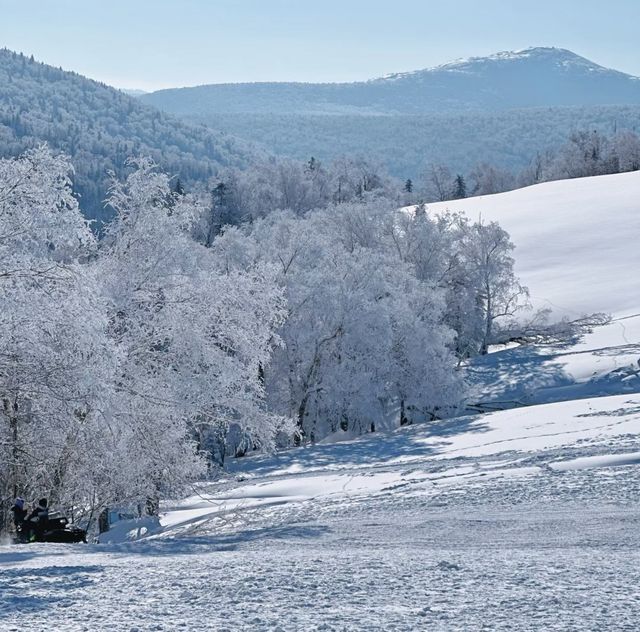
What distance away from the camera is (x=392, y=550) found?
7934 mm

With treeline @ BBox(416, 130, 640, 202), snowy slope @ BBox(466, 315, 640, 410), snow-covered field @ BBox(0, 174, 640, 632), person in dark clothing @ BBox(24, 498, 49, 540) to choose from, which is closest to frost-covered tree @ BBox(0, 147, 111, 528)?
person in dark clothing @ BBox(24, 498, 49, 540)

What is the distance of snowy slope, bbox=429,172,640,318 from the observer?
156 ft

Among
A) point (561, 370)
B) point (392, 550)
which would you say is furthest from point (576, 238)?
point (392, 550)

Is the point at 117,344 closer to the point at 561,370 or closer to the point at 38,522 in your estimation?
the point at 38,522

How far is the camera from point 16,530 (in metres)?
12.2

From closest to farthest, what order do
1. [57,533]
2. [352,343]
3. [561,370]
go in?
[57,533] → [352,343] → [561,370]

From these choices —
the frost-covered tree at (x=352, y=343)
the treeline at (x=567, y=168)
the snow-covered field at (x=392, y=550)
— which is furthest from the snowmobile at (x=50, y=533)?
the treeline at (x=567, y=168)

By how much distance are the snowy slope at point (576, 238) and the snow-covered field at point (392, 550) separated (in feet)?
92.5

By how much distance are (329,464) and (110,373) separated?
1028 cm

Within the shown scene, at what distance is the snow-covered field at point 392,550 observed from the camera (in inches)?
218

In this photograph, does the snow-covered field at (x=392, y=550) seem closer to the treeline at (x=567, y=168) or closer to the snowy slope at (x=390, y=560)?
the snowy slope at (x=390, y=560)

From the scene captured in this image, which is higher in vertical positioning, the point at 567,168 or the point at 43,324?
the point at 567,168

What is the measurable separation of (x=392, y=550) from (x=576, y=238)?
55.7 meters

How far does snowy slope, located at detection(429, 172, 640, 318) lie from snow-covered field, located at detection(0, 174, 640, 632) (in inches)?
1110
